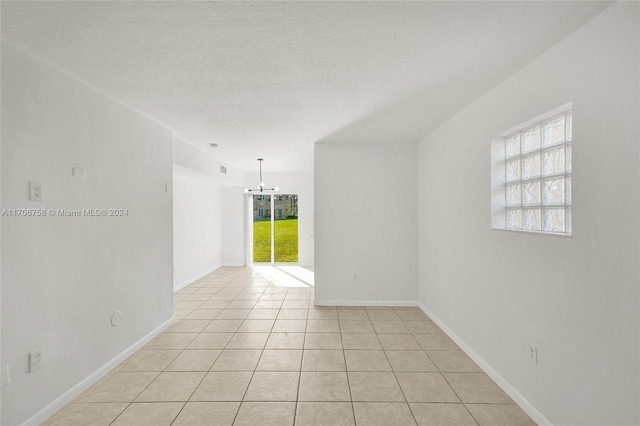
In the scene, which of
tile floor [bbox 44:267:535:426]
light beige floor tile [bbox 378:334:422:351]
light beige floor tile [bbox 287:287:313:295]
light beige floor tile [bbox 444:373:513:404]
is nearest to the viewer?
tile floor [bbox 44:267:535:426]

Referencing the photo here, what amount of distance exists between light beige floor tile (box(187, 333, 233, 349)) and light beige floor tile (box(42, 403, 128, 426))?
3.10 feet

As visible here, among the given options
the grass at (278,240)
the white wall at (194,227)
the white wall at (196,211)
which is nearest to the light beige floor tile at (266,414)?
the white wall at (196,211)

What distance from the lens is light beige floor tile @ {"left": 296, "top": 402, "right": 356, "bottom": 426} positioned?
6.40 feet

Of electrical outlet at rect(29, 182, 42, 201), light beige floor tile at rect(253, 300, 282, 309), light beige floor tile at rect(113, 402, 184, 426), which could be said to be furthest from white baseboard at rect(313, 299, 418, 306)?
electrical outlet at rect(29, 182, 42, 201)

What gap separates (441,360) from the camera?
2768 mm

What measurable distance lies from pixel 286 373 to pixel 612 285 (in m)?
2.32

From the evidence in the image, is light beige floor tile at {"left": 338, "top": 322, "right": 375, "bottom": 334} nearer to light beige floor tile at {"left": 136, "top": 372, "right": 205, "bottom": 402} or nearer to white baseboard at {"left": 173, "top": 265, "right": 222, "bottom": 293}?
light beige floor tile at {"left": 136, "top": 372, "right": 205, "bottom": 402}

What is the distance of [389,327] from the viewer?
3.55 m

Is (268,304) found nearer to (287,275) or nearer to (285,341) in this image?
(285,341)

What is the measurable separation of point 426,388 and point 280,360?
4.30 ft

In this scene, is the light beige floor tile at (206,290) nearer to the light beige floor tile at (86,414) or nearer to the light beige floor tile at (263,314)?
the light beige floor tile at (263,314)

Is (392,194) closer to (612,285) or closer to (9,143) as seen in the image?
(612,285)

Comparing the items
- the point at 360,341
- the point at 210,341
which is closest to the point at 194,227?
the point at 210,341

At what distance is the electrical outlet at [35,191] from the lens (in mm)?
1914
